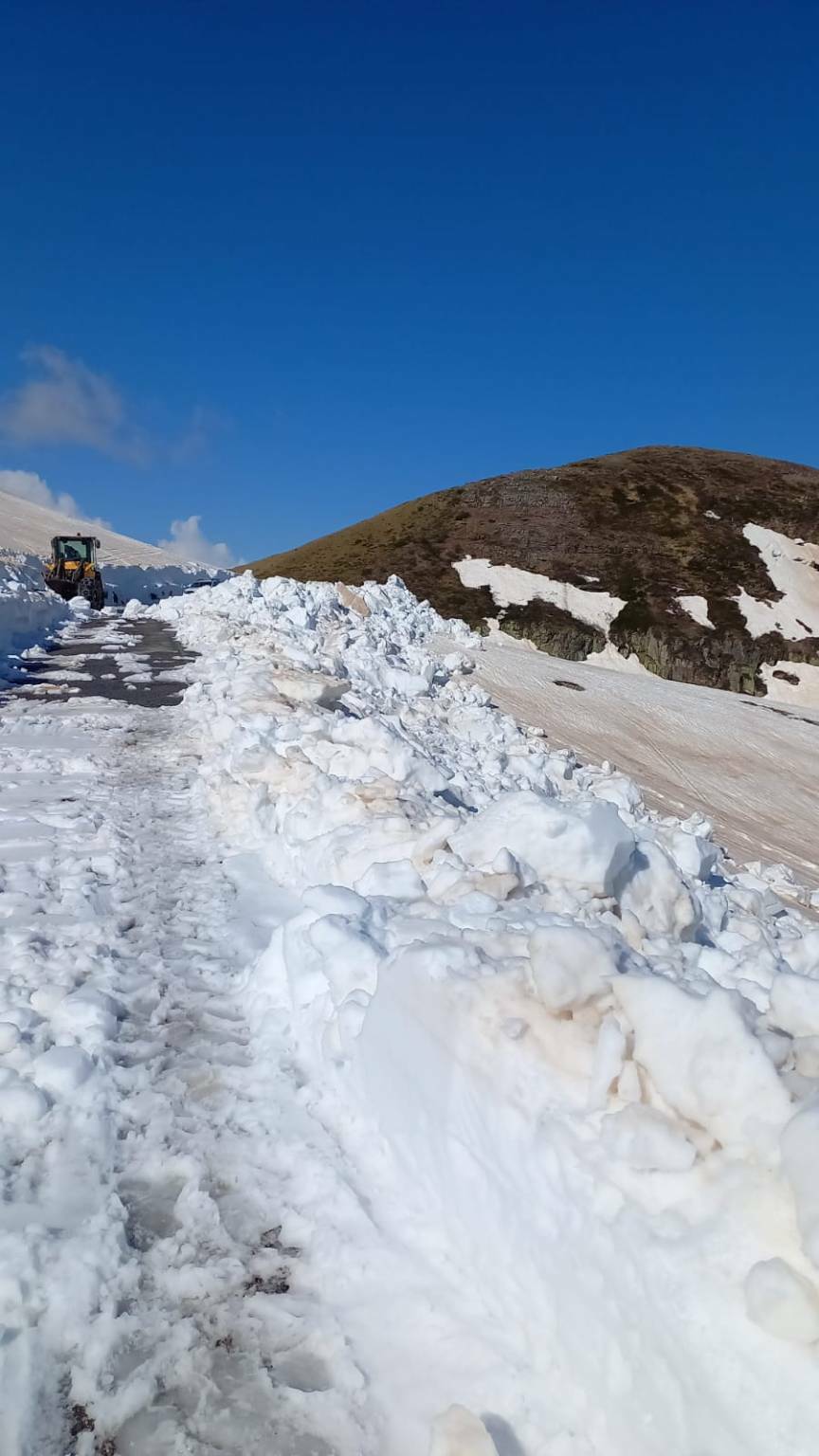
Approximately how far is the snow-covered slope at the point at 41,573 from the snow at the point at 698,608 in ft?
92.5

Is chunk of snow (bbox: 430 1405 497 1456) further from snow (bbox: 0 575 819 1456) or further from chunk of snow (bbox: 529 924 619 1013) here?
chunk of snow (bbox: 529 924 619 1013)

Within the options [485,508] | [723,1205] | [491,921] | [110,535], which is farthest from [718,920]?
[110,535]

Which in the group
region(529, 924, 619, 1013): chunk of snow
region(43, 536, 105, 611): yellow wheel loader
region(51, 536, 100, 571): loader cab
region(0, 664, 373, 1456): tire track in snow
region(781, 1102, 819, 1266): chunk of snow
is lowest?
region(0, 664, 373, 1456): tire track in snow

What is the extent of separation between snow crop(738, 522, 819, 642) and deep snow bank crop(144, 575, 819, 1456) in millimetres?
47526

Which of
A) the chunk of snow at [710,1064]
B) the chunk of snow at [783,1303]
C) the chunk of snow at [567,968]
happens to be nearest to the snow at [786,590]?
the chunk of snow at [567,968]

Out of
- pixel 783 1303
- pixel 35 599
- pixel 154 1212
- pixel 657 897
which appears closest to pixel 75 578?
pixel 35 599

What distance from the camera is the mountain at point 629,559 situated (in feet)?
Result: 151

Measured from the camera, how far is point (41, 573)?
3469cm

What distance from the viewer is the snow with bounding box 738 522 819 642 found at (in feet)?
161

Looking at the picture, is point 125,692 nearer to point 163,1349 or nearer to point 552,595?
point 163,1349

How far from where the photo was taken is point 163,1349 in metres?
2.55

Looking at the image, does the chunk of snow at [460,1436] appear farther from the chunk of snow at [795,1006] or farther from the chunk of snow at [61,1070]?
the chunk of snow at [61,1070]

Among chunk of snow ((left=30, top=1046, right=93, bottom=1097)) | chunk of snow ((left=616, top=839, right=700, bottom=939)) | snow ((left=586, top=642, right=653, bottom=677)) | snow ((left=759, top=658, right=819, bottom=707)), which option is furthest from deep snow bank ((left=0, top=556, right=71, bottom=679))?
snow ((left=759, top=658, right=819, bottom=707))

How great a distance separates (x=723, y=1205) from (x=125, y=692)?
11981 millimetres
